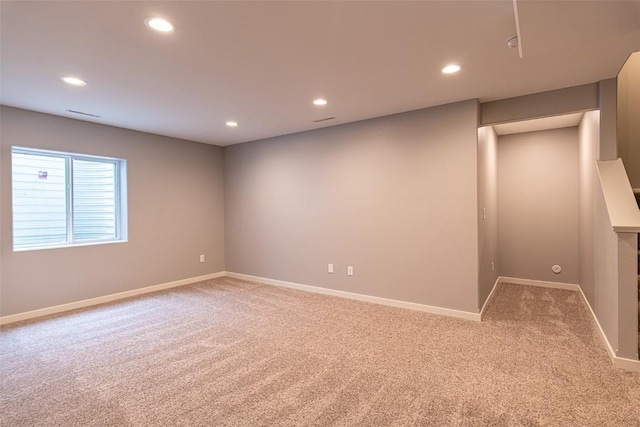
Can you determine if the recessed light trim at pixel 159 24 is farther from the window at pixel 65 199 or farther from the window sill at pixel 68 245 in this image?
the window sill at pixel 68 245

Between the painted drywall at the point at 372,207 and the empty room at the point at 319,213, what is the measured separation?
31 millimetres

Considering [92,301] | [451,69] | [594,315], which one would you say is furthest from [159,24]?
[594,315]

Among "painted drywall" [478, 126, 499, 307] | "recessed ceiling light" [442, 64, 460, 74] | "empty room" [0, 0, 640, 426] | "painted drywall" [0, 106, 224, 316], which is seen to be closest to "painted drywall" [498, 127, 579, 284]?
"empty room" [0, 0, 640, 426]

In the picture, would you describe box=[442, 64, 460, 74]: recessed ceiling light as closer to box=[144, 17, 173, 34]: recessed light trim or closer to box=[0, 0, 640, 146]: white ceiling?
box=[0, 0, 640, 146]: white ceiling

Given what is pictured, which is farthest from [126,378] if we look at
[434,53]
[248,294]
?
[434,53]

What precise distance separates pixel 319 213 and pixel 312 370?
2674mm

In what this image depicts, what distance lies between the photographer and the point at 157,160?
518 centimetres

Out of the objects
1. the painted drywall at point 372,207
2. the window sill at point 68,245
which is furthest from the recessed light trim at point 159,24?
the window sill at point 68,245

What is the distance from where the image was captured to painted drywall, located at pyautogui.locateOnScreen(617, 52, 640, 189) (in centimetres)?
343

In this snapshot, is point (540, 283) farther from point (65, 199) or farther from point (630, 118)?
point (65, 199)

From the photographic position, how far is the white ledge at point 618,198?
248 cm

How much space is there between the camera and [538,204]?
5.18 m

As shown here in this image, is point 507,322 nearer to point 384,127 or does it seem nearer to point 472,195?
point 472,195

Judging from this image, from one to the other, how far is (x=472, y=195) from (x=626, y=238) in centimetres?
138
